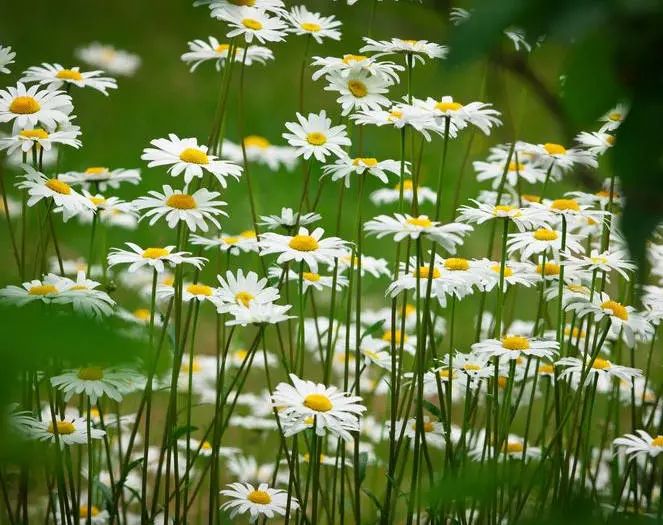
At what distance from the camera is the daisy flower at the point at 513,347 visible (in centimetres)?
99

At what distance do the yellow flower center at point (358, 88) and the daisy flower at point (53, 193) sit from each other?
1.11 ft

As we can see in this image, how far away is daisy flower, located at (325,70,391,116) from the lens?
109 cm

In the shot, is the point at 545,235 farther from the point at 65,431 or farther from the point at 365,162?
the point at 65,431

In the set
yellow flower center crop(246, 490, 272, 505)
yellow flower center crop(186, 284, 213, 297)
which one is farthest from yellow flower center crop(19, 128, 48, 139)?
yellow flower center crop(246, 490, 272, 505)

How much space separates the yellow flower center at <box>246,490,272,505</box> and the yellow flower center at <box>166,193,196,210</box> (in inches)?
13.3

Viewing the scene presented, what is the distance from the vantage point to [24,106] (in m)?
1.04

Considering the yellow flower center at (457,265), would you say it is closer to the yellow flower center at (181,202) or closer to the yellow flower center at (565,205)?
the yellow flower center at (565,205)

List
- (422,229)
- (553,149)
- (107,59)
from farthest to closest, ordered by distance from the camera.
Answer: (107,59)
(553,149)
(422,229)

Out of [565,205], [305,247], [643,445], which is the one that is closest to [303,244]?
[305,247]

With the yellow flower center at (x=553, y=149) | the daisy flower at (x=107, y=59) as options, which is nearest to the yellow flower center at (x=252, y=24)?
the yellow flower center at (x=553, y=149)

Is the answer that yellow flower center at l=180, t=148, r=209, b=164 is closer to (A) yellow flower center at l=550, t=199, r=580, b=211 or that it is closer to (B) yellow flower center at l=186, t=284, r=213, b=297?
(B) yellow flower center at l=186, t=284, r=213, b=297

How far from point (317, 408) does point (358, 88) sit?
41cm

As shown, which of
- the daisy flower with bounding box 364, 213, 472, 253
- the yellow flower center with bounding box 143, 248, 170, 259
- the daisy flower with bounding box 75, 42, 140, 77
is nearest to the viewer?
the daisy flower with bounding box 364, 213, 472, 253

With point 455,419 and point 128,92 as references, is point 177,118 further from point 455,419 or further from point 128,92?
point 455,419
